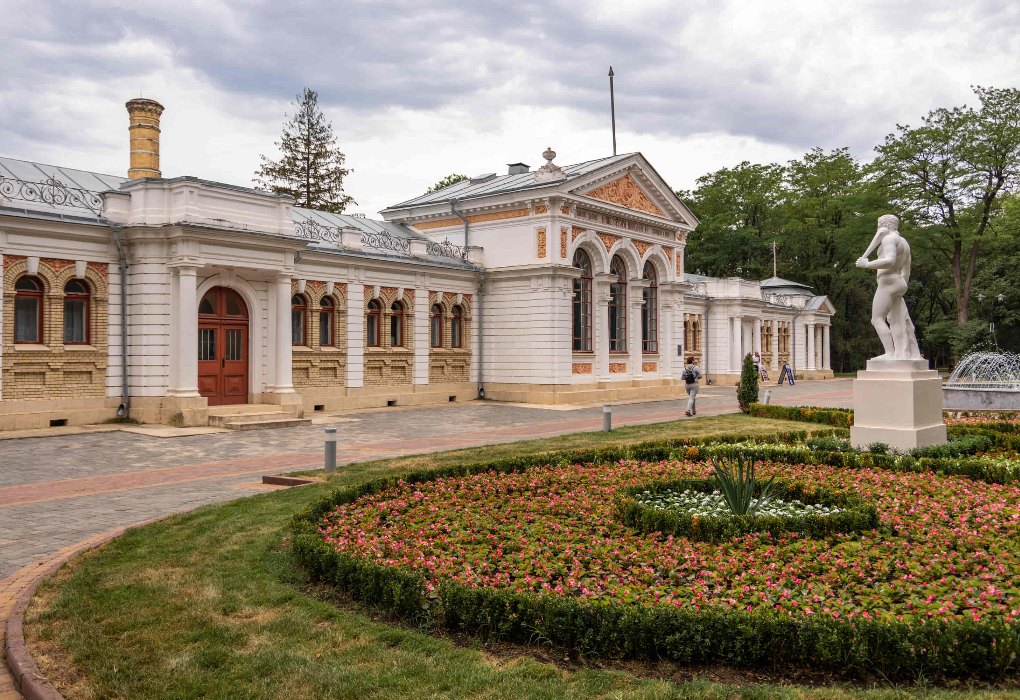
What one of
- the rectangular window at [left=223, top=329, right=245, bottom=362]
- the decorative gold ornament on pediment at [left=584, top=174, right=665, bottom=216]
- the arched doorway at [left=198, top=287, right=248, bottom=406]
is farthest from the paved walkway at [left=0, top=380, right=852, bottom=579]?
the decorative gold ornament on pediment at [left=584, top=174, right=665, bottom=216]

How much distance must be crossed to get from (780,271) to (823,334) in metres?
7.42

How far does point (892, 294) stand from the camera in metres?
13.2

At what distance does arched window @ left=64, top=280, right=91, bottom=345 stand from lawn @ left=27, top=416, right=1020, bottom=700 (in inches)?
541

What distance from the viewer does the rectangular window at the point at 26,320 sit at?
17.9 metres

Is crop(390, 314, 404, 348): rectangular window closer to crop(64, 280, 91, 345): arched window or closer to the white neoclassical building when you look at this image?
the white neoclassical building

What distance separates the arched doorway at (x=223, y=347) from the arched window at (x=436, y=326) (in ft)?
25.7

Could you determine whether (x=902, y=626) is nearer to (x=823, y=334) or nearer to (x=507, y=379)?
(x=507, y=379)

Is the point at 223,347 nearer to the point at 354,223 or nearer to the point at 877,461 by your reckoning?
the point at 354,223

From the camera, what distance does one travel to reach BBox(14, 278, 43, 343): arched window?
1794cm

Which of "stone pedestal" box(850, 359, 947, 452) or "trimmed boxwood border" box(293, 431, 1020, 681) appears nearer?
"trimmed boxwood border" box(293, 431, 1020, 681)

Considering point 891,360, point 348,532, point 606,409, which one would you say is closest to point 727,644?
point 348,532

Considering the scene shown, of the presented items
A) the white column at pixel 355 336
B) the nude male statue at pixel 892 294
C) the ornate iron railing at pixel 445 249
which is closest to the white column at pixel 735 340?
the ornate iron railing at pixel 445 249

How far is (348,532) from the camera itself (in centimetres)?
760

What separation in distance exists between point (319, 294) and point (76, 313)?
7.00 metres
